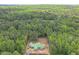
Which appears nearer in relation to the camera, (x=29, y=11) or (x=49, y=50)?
(x=49, y=50)

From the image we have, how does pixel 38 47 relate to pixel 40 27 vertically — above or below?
below

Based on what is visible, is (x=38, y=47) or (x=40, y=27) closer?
(x=38, y=47)

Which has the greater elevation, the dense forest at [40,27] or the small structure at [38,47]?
the dense forest at [40,27]

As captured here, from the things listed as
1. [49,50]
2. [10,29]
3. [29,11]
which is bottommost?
[49,50]
